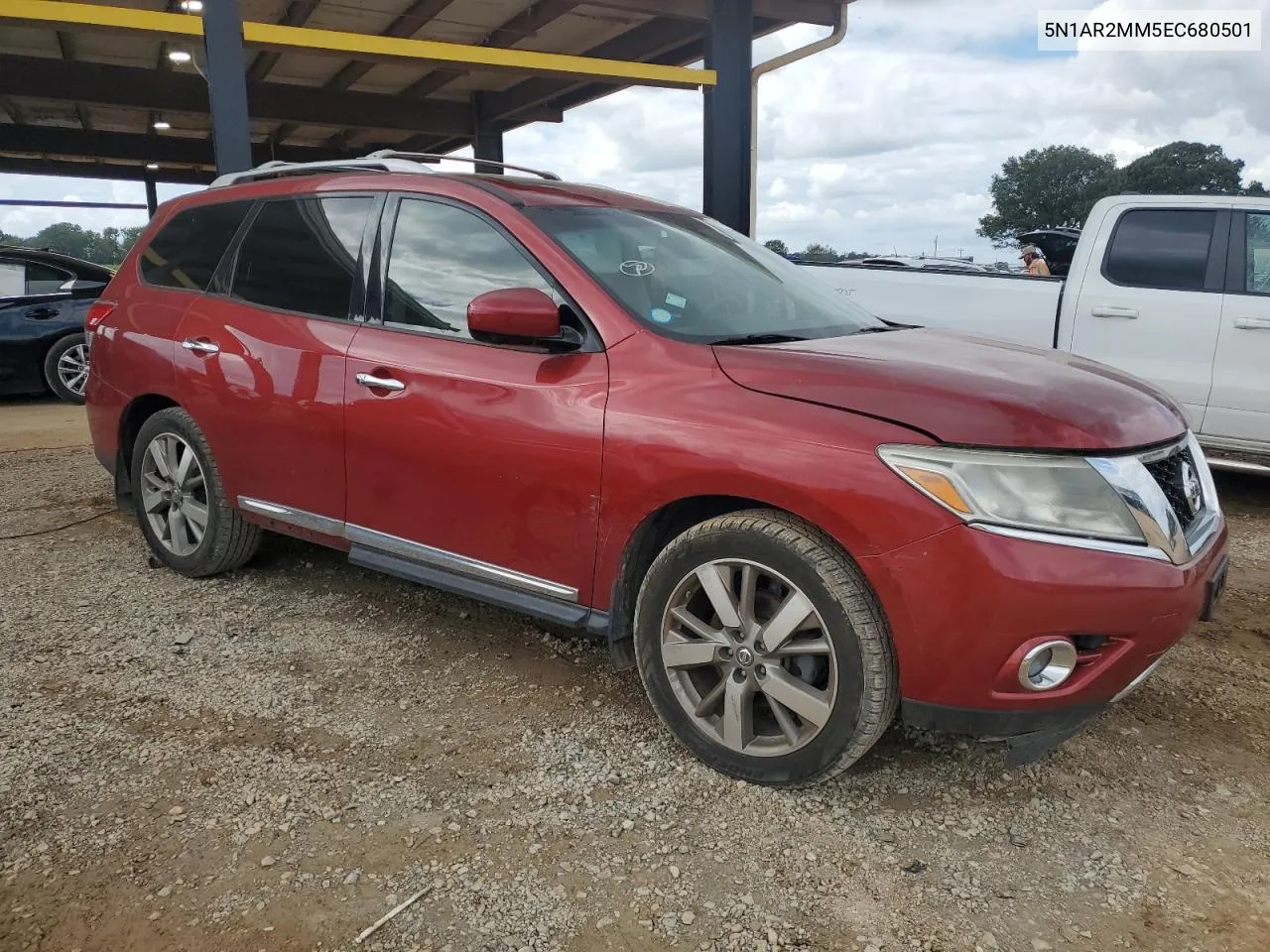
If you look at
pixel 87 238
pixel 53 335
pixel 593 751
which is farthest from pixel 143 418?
pixel 87 238

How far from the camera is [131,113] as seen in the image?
1677cm

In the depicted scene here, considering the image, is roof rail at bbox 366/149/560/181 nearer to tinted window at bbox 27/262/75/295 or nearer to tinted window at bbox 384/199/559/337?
tinted window at bbox 384/199/559/337

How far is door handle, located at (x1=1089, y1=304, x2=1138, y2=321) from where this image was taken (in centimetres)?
588

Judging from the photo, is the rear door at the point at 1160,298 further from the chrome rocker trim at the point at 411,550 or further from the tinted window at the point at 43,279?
the tinted window at the point at 43,279

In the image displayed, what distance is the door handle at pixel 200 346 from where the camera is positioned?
12.7 feet

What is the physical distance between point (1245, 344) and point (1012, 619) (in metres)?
4.45

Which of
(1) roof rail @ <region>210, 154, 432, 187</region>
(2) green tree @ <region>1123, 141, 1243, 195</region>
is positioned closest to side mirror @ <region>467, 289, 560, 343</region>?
(1) roof rail @ <region>210, 154, 432, 187</region>

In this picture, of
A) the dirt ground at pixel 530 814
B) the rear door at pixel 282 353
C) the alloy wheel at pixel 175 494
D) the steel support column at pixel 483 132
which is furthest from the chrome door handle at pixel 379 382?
the steel support column at pixel 483 132

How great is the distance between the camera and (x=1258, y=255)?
566 cm

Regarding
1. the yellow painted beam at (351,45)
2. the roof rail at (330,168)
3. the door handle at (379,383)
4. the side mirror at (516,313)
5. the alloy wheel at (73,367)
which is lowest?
the alloy wheel at (73,367)

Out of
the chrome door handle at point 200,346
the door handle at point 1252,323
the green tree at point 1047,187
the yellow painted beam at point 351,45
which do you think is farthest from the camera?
the green tree at point 1047,187

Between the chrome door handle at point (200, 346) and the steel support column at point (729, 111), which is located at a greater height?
the steel support column at point (729, 111)

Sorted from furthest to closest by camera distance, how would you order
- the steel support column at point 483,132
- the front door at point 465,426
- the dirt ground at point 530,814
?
the steel support column at point 483,132 < the front door at point 465,426 < the dirt ground at point 530,814

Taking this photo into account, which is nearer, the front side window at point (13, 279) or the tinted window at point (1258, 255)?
the tinted window at point (1258, 255)
